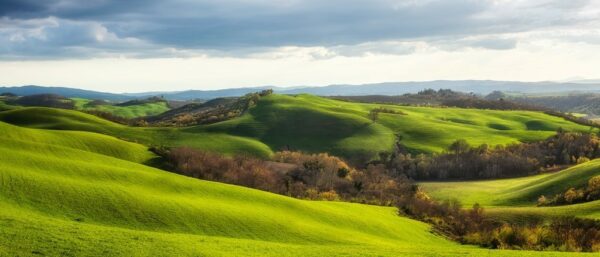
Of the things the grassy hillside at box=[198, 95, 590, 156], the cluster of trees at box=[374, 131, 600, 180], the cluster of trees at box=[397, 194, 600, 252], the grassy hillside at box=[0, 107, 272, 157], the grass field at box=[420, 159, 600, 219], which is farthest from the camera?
the grassy hillside at box=[198, 95, 590, 156]

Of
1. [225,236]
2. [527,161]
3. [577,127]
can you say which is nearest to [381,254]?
[225,236]

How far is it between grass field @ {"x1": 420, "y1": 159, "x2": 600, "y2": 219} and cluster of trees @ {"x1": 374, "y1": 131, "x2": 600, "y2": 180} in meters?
10.3

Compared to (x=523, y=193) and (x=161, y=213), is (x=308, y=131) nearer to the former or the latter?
(x=523, y=193)

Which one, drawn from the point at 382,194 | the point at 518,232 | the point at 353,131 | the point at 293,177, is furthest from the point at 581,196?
the point at 353,131

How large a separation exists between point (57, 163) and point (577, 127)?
7350 inches

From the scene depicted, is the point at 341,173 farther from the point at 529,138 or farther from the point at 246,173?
the point at 529,138

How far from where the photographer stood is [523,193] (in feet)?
271

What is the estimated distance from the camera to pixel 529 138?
166m

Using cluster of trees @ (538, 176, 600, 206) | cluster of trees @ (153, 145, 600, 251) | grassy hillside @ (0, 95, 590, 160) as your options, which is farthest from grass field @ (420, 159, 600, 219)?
grassy hillside @ (0, 95, 590, 160)

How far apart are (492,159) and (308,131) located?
61.2 metres

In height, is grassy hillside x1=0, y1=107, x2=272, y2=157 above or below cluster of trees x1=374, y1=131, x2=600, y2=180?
above

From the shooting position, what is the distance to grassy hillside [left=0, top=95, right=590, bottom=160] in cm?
14388

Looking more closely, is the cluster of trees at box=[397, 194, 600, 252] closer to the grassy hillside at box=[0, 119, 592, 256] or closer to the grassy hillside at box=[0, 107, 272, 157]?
the grassy hillside at box=[0, 119, 592, 256]

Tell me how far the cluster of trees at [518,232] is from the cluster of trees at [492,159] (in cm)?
6945
